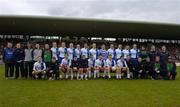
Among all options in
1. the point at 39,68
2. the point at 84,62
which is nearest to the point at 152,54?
the point at 84,62

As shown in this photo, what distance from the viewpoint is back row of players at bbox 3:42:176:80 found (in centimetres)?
1284

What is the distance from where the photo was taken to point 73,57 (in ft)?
44.0

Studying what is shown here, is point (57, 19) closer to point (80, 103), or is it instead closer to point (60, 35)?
point (60, 35)

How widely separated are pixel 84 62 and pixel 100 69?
0.85 meters

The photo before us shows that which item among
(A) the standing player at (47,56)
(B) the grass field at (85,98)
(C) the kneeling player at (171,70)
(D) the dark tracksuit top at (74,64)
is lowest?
(B) the grass field at (85,98)

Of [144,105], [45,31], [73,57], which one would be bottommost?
[144,105]

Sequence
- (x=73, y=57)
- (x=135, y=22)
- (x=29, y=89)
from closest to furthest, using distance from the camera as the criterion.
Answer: (x=29, y=89), (x=73, y=57), (x=135, y=22)

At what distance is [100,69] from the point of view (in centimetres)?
1341

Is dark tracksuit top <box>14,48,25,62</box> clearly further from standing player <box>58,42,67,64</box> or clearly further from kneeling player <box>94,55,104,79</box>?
kneeling player <box>94,55,104,79</box>

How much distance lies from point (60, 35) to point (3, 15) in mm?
12349

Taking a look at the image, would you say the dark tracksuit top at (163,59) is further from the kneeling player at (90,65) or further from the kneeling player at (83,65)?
the kneeling player at (83,65)

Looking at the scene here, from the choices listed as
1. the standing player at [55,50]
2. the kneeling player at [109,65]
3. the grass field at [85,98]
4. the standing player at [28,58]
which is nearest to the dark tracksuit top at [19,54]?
the standing player at [28,58]

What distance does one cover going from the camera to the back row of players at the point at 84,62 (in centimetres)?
1284

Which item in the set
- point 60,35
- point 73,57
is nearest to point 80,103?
point 73,57
